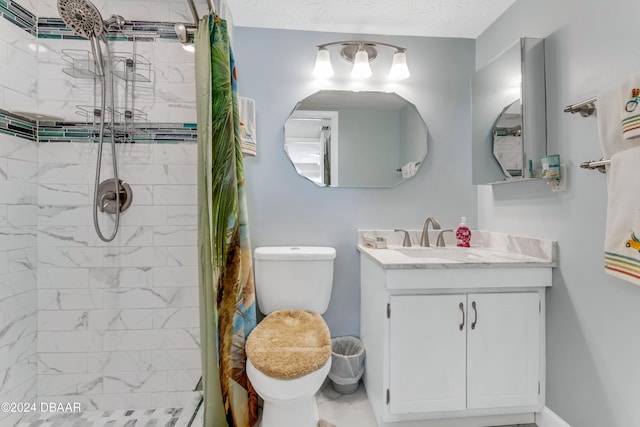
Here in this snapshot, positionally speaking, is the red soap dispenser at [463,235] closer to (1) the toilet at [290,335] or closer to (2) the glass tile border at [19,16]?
(1) the toilet at [290,335]

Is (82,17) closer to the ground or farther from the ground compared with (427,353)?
farther from the ground

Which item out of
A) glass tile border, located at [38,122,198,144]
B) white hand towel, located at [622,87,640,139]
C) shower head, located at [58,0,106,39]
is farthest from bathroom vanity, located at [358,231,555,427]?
shower head, located at [58,0,106,39]

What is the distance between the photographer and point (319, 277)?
1712 millimetres

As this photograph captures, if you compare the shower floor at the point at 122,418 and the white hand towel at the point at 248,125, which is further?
the white hand towel at the point at 248,125

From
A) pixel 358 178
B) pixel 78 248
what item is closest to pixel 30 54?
pixel 78 248

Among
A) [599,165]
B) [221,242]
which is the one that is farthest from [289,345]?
[599,165]

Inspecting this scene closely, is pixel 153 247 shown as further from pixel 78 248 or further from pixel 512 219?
pixel 512 219

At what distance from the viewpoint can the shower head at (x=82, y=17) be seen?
1415mm

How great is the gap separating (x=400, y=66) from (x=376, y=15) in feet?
1.06

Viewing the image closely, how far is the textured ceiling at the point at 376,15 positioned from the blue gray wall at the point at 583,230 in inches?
12.5

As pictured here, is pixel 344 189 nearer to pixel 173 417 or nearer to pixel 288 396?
pixel 288 396

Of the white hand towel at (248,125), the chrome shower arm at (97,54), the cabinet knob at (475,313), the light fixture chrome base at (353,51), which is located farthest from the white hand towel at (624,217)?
the chrome shower arm at (97,54)

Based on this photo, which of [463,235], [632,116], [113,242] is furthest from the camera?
[463,235]

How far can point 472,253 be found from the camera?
1.71 m
